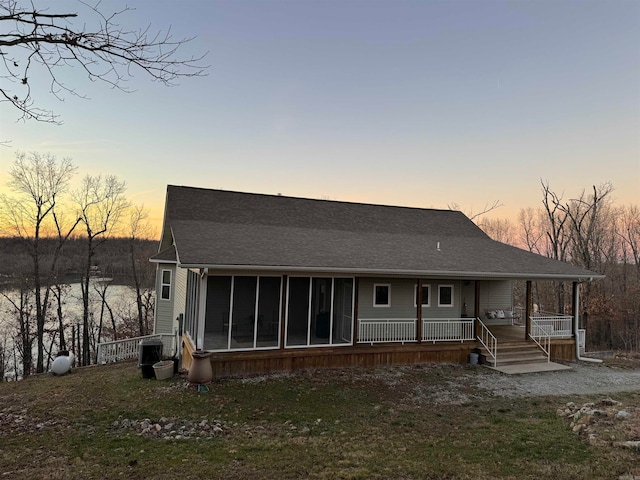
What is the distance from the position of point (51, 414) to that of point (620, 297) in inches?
1478

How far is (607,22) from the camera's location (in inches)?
629

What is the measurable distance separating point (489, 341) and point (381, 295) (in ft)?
12.7

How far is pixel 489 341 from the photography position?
1311cm

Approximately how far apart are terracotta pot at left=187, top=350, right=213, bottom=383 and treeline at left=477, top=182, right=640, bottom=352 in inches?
1035

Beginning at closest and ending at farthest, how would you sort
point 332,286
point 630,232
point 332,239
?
point 332,286
point 332,239
point 630,232

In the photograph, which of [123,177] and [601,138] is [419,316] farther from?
[123,177]

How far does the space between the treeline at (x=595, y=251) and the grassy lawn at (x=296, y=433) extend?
75.4 feet

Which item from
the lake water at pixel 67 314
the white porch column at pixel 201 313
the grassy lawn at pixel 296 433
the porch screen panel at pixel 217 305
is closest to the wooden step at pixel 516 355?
the grassy lawn at pixel 296 433

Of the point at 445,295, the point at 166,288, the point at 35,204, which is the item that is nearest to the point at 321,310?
the point at 445,295

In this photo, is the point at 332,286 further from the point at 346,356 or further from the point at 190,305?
the point at 190,305

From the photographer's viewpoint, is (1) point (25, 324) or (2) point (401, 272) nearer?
(2) point (401, 272)

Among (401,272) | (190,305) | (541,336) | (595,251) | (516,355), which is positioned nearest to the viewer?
(401,272)

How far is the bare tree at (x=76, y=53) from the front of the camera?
3.82 meters

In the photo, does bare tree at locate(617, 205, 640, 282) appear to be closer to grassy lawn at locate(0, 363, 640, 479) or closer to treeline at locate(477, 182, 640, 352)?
treeline at locate(477, 182, 640, 352)
